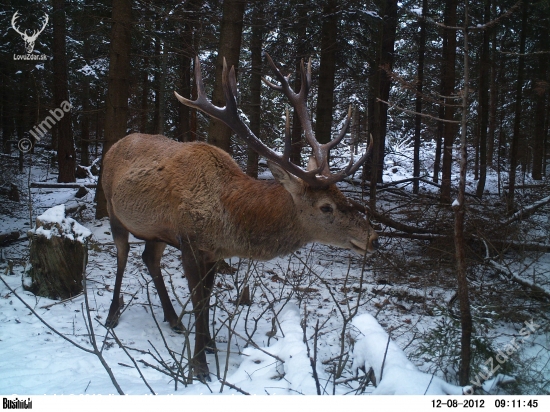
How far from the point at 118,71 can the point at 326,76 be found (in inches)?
191

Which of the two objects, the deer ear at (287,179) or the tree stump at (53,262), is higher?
the deer ear at (287,179)

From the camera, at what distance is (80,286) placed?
5.43 meters

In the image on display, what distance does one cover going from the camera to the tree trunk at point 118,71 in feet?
26.7

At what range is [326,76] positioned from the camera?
9.83 meters

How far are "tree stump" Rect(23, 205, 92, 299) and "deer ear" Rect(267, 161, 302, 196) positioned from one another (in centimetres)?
278

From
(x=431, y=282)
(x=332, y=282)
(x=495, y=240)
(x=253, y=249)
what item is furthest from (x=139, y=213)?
(x=495, y=240)

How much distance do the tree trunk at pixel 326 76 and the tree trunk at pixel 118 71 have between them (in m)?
4.31

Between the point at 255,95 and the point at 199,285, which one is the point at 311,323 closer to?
the point at 199,285

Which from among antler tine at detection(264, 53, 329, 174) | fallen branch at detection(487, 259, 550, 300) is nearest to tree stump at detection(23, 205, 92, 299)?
antler tine at detection(264, 53, 329, 174)

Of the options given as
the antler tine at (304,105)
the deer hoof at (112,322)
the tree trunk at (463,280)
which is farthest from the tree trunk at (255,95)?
the tree trunk at (463,280)

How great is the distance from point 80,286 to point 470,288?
5058 mm

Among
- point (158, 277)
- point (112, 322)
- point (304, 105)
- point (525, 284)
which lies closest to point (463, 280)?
point (525, 284)

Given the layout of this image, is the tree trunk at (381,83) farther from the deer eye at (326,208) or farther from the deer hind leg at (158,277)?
the deer hind leg at (158,277)

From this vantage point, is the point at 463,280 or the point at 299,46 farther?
the point at 299,46
